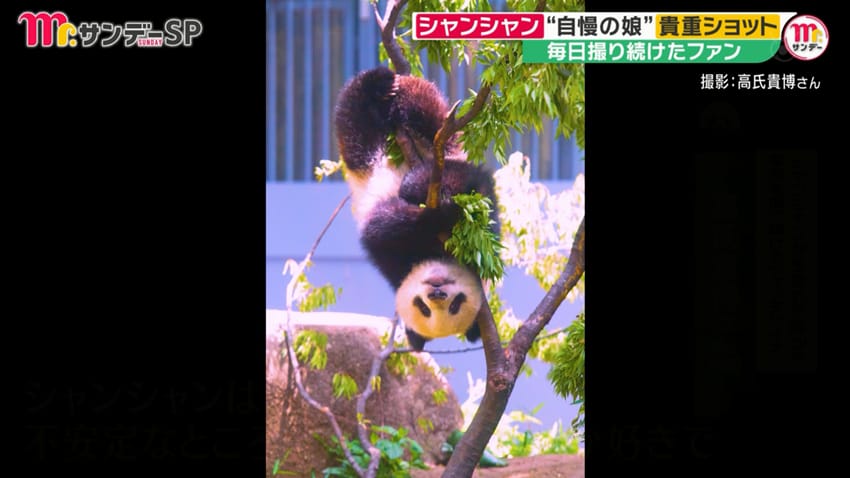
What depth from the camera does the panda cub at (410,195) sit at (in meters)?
2.77

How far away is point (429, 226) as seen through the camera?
2.76m

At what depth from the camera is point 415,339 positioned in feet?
9.22

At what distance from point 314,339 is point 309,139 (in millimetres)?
728

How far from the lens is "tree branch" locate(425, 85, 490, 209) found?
2.76 m

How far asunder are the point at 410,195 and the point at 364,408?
30.9 inches
